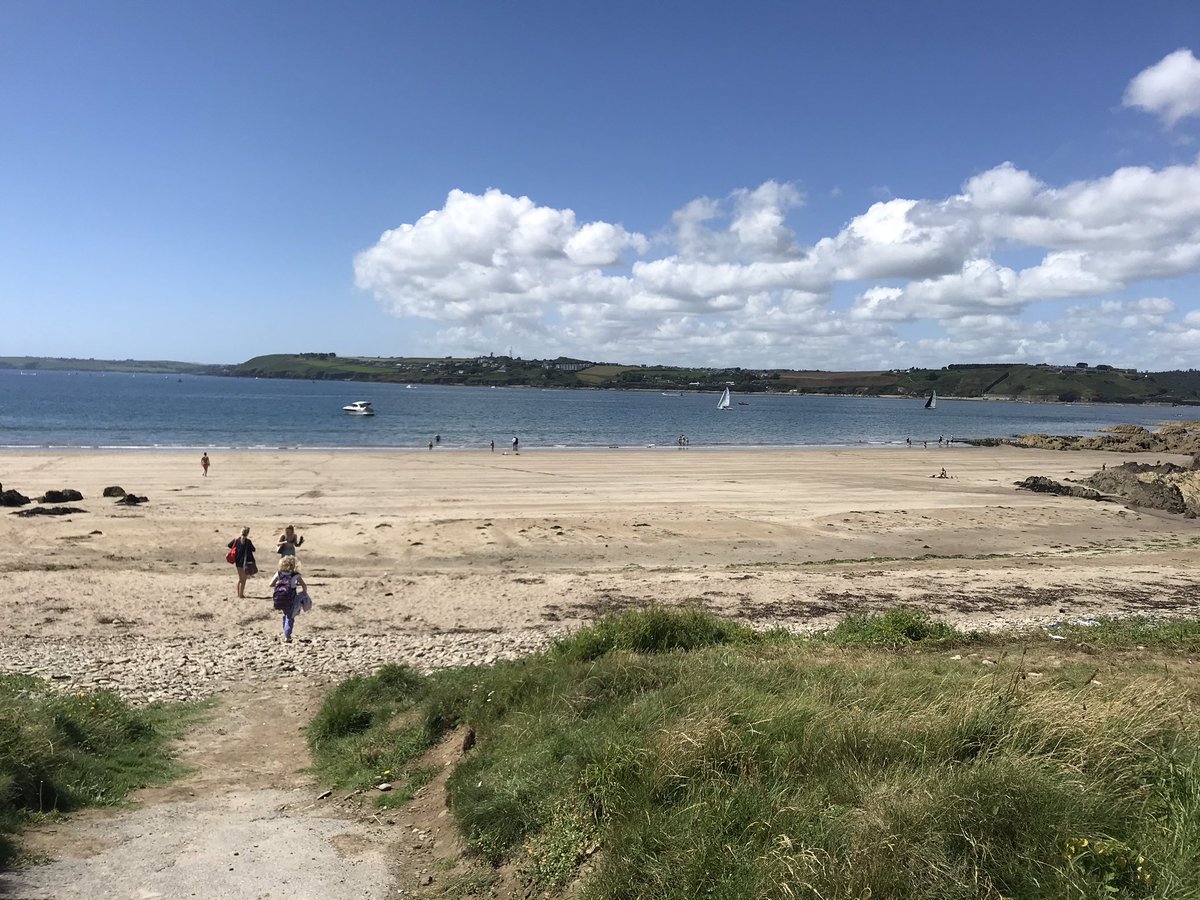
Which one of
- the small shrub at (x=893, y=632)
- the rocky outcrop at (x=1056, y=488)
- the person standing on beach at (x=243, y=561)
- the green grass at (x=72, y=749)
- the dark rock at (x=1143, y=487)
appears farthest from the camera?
the rocky outcrop at (x=1056, y=488)

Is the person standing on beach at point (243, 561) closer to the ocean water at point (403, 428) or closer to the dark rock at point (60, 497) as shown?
the dark rock at point (60, 497)

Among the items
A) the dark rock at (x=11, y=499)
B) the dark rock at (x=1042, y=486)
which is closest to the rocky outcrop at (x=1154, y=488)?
the dark rock at (x=1042, y=486)

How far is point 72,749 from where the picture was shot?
8398mm

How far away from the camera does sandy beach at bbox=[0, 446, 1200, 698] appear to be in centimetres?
1444

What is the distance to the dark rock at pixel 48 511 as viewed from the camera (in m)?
26.5

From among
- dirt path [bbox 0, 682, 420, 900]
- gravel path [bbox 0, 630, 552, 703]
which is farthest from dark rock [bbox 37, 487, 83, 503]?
dirt path [bbox 0, 682, 420, 900]

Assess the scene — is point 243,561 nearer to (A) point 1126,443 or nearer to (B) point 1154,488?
(B) point 1154,488

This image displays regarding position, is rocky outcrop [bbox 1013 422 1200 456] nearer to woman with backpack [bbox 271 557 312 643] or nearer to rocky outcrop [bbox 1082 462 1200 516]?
rocky outcrop [bbox 1082 462 1200 516]

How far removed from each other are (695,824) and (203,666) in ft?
34.2

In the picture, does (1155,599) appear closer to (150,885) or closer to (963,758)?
(963,758)

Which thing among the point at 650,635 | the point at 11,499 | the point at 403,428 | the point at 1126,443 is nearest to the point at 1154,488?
the point at 650,635

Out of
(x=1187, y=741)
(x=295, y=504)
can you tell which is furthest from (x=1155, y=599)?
(x=295, y=504)

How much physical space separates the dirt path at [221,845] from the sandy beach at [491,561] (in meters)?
3.84

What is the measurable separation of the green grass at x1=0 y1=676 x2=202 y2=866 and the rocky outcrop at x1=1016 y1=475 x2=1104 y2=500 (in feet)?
135
